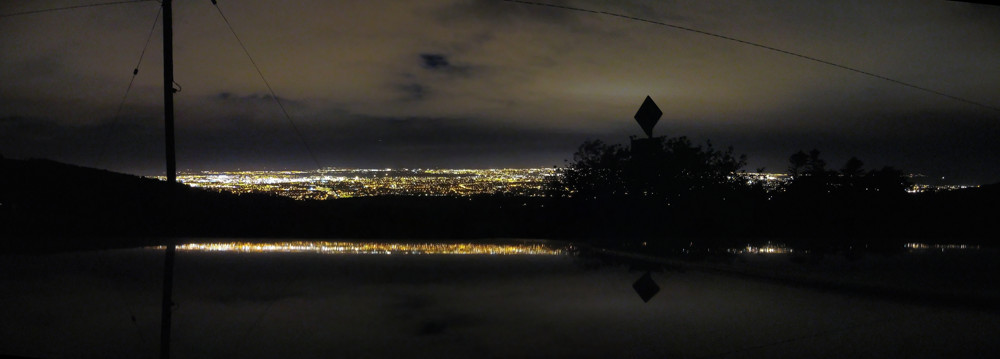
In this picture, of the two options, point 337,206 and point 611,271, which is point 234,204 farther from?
point 611,271

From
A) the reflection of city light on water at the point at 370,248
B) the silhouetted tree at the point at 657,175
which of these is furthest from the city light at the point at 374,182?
the reflection of city light on water at the point at 370,248

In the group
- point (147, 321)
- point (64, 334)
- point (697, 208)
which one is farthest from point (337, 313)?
point (697, 208)

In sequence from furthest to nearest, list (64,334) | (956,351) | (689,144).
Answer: (689,144)
(64,334)
(956,351)

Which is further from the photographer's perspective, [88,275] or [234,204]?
[234,204]

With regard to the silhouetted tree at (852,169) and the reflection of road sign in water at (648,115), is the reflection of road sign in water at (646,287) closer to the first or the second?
the reflection of road sign in water at (648,115)

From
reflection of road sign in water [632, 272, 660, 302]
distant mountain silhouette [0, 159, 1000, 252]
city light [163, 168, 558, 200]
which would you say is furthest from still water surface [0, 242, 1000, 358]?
city light [163, 168, 558, 200]

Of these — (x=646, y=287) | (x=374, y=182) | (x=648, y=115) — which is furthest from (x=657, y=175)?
(x=374, y=182)

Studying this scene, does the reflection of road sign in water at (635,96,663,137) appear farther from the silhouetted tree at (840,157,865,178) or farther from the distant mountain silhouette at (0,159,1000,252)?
the silhouetted tree at (840,157,865,178)
